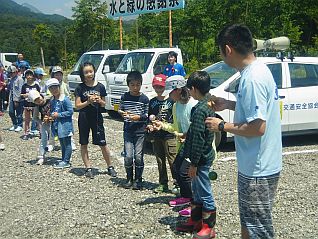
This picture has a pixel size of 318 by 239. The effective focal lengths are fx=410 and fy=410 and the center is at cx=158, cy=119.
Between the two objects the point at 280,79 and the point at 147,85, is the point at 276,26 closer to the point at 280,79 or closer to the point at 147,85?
the point at 147,85

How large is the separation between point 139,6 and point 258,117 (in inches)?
616

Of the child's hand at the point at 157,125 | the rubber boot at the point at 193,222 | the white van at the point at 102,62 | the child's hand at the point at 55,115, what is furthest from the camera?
the white van at the point at 102,62

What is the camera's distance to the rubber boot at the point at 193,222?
13.4 feet

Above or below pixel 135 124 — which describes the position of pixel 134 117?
above

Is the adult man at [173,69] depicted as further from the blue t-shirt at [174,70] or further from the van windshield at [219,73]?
the van windshield at [219,73]

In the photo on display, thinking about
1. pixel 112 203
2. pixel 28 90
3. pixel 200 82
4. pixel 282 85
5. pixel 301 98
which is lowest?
pixel 112 203

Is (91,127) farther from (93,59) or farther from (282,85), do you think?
(93,59)

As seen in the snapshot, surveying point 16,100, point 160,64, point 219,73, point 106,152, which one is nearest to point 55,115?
point 106,152

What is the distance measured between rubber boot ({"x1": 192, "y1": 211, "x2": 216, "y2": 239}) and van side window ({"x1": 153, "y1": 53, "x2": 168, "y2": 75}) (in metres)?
7.44

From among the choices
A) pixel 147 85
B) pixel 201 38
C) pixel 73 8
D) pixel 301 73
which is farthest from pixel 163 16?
pixel 301 73

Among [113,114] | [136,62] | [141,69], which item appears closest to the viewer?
[141,69]

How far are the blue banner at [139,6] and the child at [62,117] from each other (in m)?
9.83

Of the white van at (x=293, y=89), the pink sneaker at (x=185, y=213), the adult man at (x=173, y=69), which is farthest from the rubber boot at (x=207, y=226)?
the adult man at (x=173, y=69)

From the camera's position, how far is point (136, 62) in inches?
456
